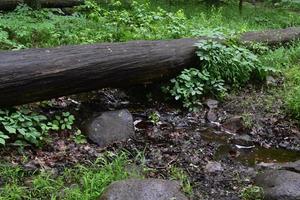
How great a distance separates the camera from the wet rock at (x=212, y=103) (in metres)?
7.33

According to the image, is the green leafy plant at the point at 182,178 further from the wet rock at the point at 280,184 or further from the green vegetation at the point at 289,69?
the green vegetation at the point at 289,69

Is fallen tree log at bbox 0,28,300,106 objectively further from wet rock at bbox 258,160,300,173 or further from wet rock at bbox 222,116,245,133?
wet rock at bbox 258,160,300,173

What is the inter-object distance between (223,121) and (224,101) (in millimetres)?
748

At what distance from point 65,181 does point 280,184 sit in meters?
2.37

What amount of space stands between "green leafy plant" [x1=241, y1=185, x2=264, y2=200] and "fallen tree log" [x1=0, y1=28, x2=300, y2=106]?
2.74m

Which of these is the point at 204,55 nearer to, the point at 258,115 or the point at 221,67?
the point at 221,67

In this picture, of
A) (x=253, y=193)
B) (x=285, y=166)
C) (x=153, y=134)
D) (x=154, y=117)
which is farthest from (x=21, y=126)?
(x=285, y=166)

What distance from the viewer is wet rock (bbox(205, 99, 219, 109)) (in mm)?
7330

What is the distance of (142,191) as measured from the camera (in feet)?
13.5

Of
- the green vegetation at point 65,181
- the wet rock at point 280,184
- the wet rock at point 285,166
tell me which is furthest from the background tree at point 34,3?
the wet rock at point 280,184

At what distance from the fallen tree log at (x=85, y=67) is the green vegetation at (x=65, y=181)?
3.76 feet

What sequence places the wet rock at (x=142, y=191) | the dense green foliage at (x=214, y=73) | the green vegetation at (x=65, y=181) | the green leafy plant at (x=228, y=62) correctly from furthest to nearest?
the green leafy plant at (x=228, y=62) → the dense green foliage at (x=214, y=73) → the green vegetation at (x=65, y=181) → the wet rock at (x=142, y=191)

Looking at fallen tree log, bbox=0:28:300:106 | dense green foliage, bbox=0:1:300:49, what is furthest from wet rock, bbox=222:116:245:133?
dense green foliage, bbox=0:1:300:49

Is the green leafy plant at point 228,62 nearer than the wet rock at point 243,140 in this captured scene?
No
